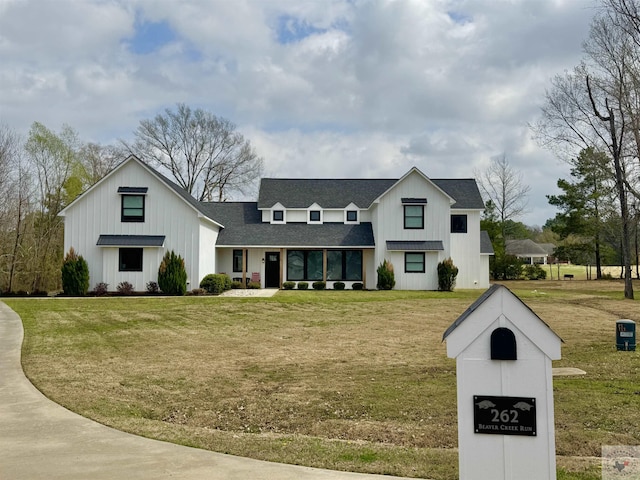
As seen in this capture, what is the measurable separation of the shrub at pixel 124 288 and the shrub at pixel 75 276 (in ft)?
5.69

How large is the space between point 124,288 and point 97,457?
948 inches

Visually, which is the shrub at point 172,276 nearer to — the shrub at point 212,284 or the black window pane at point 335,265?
the shrub at point 212,284

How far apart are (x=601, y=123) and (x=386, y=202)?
13.2 meters

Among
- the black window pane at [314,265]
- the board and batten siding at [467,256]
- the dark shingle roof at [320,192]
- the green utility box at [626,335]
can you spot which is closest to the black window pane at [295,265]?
the black window pane at [314,265]

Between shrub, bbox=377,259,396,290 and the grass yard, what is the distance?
38.5ft

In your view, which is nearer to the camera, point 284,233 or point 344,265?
point 344,265

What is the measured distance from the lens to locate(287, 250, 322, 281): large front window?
112 ft

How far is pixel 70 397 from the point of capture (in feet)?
27.5

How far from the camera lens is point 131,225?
95.6 ft

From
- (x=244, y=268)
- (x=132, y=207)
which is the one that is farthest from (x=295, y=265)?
(x=132, y=207)

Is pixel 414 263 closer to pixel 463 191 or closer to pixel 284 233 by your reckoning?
pixel 463 191

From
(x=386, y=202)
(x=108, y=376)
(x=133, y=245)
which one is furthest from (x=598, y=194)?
(x=108, y=376)

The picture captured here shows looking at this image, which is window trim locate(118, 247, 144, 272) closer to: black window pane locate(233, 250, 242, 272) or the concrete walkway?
black window pane locate(233, 250, 242, 272)

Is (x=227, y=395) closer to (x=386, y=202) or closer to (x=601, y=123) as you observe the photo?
(x=386, y=202)
